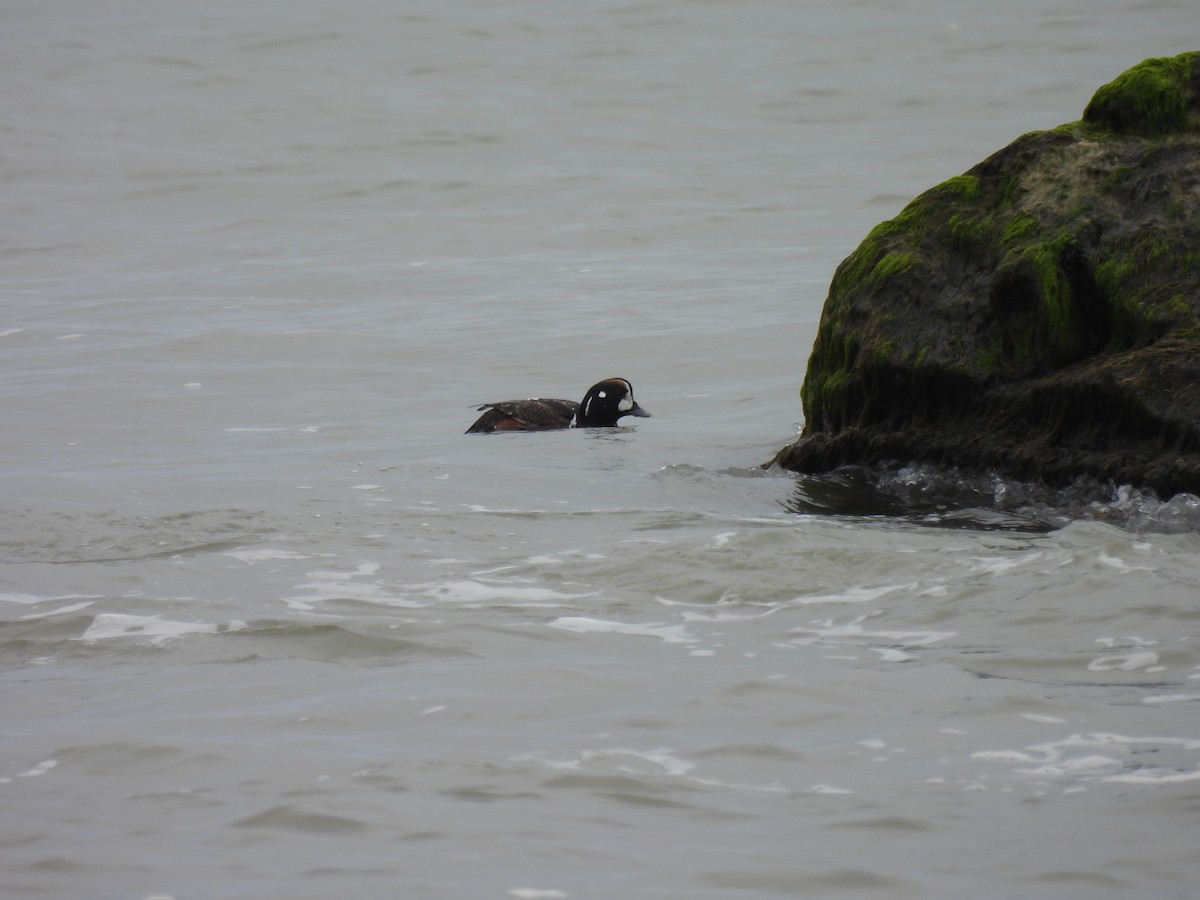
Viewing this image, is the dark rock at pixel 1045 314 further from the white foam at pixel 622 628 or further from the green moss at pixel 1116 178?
the white foam at pixel 622 628

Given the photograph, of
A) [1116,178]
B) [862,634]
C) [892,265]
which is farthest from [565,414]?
[862,634]

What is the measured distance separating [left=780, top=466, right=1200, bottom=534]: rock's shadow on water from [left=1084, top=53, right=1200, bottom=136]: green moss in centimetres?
241

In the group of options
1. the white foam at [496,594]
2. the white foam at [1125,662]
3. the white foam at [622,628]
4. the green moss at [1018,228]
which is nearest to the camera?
the white foam at [1125,662]

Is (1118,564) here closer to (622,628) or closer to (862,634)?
(862,634)

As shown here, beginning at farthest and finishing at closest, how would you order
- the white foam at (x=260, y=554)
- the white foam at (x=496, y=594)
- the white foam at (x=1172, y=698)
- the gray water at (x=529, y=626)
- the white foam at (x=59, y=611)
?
1. the white foam at (x=260, y=554)
2. the white foam at (x=496, y=594)
3. the white foam at (x=59, y=611)
4. the white foam at (x=1172, y=698)
5. the gray water at (x=529, y=626)

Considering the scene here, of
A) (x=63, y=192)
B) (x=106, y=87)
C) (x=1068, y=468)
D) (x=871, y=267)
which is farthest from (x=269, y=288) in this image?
(x=106, y=87)

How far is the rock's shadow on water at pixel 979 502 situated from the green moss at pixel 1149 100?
7.91ft

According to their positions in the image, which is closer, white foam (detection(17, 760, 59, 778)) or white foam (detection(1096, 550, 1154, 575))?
white foam (detection(17, 760, 59, 778))

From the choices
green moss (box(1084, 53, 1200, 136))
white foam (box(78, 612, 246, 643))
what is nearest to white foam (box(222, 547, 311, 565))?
white foam (box(78, 612, 246, 643))

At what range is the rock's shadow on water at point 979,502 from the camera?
25.1 ft

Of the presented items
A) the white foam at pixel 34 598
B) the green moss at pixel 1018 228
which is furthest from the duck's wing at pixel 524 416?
the white foam at pixel 34 598

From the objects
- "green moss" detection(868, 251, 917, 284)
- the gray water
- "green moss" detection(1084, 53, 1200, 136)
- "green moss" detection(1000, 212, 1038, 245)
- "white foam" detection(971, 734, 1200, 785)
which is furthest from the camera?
"green moss" detection(1084, 53, 1200, 136)

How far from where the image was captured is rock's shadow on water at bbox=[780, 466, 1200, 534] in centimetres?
765

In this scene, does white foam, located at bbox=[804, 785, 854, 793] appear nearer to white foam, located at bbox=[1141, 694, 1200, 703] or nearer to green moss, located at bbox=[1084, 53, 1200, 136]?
white foam, located at bbox=[1141, 694, 1200, 703]
